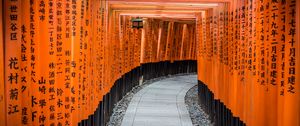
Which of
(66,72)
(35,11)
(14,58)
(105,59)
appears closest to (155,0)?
(105,59)

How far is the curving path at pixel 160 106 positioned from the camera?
16.4m

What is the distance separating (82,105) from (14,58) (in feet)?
11.8

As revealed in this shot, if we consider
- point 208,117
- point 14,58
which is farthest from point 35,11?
point 208,117

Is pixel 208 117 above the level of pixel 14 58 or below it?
below

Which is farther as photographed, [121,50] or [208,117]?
[121,50]

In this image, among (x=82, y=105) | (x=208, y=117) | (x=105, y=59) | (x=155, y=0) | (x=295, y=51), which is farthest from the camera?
(x=208, y=117)

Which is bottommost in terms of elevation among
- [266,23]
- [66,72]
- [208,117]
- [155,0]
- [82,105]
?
[208,117]

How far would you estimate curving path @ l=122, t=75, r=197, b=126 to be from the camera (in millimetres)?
16375

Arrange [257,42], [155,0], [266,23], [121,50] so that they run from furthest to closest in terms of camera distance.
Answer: [121,50] < [155,0] < [257,42] < [266,23]

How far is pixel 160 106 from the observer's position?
20.0 meters

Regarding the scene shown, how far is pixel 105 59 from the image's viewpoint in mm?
14617

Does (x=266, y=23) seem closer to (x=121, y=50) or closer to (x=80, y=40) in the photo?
(x=80, y=40)

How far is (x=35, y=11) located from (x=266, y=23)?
3484mm

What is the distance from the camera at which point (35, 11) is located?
715cm
